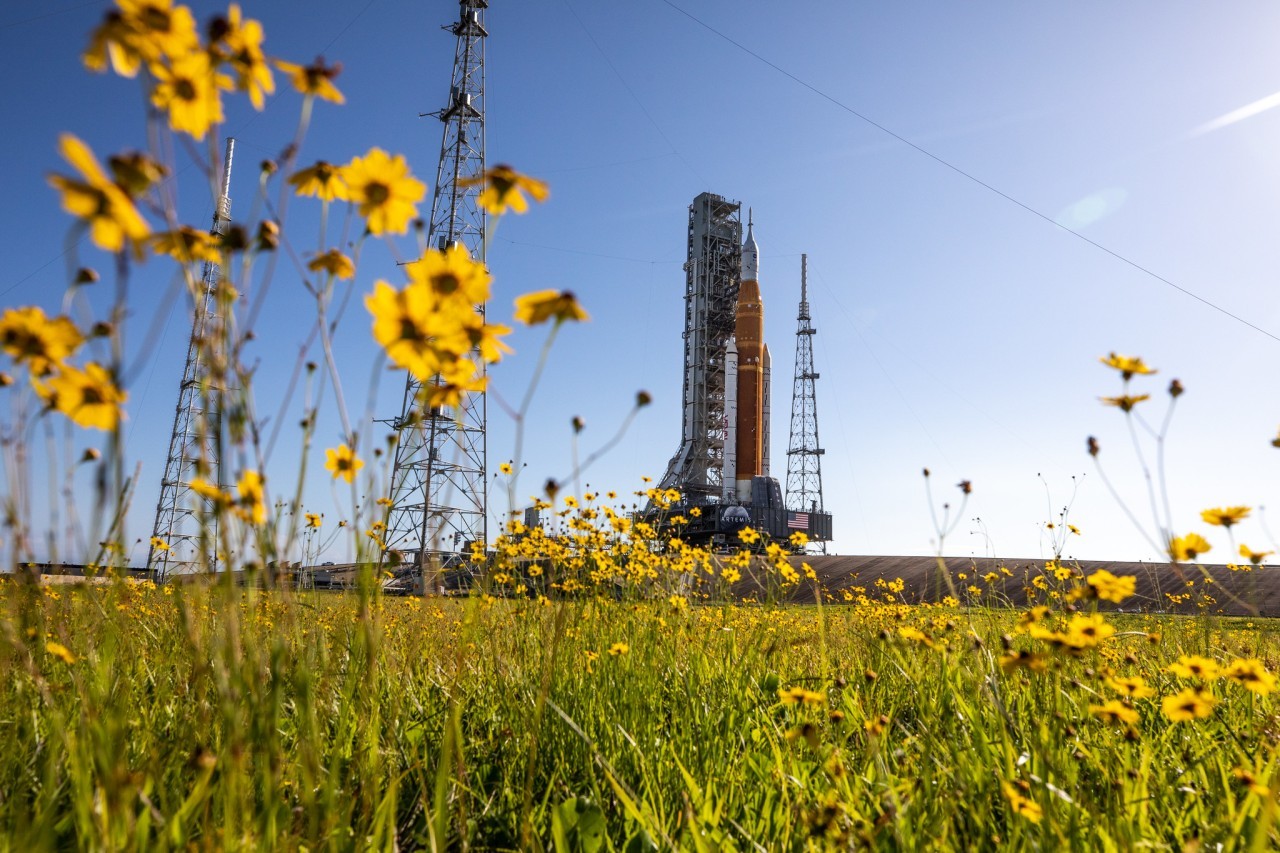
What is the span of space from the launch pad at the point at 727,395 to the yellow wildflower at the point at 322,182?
24.0 m

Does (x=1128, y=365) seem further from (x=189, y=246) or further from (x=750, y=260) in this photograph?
(x=750, y=260)

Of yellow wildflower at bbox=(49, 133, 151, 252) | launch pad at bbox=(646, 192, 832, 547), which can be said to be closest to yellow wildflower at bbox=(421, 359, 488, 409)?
yellow wildflower at bbox=(49, 133, 151, 252)

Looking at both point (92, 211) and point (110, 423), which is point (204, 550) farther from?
point (92, 211)

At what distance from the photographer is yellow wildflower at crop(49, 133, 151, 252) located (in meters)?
0.60

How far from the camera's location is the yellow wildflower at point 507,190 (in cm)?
90

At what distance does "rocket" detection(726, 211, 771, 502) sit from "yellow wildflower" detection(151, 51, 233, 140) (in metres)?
27.1

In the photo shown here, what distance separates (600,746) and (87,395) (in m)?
1.42

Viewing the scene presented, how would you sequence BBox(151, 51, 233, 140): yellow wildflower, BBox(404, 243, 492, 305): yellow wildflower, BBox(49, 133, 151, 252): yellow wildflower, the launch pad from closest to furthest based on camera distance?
BBox(49, 133, 151, 252): yellow wildflower → BBox(151, 51, 233, 140): yellow wildflower → BBox(404, 243, 492, 305): yellow wildflower → the launch pad

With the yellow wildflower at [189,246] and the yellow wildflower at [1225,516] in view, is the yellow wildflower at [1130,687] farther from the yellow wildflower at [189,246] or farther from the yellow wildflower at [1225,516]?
the yellow wildflower at [189,246]

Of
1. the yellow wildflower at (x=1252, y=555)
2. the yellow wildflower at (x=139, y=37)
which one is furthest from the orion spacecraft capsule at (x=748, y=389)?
the yellow wildflower at (x=139, y=37)

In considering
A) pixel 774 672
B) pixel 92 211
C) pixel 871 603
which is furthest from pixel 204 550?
pixel 871 603

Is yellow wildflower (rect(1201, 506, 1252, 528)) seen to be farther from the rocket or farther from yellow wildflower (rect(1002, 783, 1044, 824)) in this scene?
the rocket

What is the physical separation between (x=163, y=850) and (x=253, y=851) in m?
0.11

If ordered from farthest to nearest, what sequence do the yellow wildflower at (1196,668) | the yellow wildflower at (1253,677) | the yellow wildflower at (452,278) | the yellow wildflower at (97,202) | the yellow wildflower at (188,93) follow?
1. the yellow wildflower at (1196,668)
2. the yellow wildflower at (1253,677)
3. the yellow wildflower at (452,278)
4. the yellow wildflower at (188,93)
5. the yellow wildflower at (97,202)
